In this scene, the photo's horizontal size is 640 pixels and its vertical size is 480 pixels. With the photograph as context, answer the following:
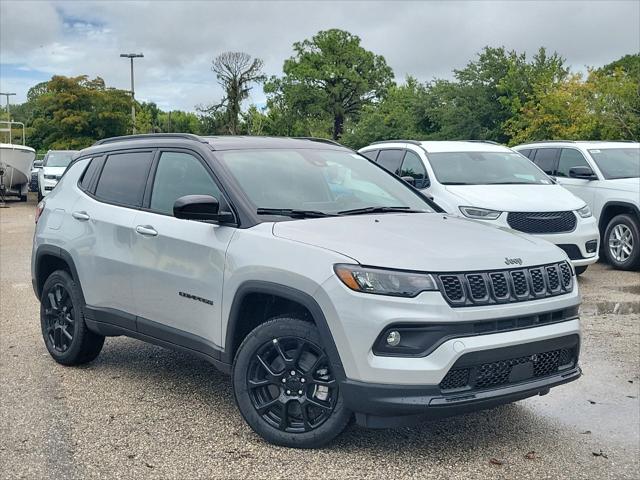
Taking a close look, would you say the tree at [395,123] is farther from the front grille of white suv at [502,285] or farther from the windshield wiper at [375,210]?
the front grille of white suv at [502,285]

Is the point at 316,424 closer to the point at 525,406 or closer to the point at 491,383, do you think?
the point at 491,383

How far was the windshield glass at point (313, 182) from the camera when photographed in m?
4.71

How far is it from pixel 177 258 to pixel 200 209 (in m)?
0.48

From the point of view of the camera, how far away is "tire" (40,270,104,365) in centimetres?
580

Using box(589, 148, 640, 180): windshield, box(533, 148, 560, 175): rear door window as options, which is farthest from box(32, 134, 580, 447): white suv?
box(533, 148, 560, 175): rear door window

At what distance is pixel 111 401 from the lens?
16.9 ft

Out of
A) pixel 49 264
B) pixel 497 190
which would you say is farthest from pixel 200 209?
pixel 497 190

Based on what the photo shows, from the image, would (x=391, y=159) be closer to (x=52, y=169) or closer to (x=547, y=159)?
(x=547, y=159)

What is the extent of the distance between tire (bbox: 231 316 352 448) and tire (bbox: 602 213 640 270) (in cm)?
781

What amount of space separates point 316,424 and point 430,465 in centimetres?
63

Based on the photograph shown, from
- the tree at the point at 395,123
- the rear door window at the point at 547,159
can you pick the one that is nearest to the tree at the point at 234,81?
the tree at the point at 395,123

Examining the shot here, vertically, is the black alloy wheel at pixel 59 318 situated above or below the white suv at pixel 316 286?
below

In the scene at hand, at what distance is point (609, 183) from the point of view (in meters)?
11.1

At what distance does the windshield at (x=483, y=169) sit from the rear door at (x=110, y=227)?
5.11 m
